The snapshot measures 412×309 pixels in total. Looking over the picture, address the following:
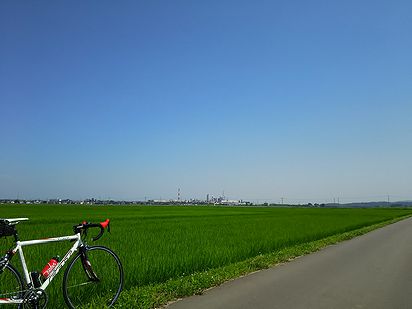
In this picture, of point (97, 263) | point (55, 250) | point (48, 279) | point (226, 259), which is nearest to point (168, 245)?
point (226, 259)

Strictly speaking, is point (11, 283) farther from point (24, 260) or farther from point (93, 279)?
point (93, 279)

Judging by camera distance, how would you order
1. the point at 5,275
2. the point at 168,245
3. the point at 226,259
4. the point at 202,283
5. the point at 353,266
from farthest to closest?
the point at 168,245 < the point at 226,259 < the point at 353,266 < the point at 202,283 < the point at 5,275

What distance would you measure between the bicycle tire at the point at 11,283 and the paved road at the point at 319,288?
242 centimetres

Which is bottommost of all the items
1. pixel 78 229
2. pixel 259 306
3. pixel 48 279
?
pixel 259 306

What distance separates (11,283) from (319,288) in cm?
562

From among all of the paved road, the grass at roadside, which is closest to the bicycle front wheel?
the grass at roadside

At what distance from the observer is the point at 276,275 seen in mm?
9648

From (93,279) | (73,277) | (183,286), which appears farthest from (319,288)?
(73,277)

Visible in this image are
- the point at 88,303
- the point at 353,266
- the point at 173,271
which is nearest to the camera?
the point at 88,303

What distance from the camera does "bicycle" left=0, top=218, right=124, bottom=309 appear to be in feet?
16.9

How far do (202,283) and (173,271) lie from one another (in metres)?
1.48

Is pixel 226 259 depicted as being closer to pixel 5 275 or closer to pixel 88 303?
pixel 88 303

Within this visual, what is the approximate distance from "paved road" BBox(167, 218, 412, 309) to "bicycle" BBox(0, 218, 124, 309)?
118cm

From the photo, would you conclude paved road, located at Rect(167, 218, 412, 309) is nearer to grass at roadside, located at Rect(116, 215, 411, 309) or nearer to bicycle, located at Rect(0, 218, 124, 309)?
grass at roadside, located at Rect(116, 215, 411, 309)
